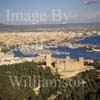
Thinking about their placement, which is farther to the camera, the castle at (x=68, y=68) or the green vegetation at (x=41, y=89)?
the castle at (x=68, y=68)

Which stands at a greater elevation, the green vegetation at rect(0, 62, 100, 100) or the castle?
the green vegetation at rect(0, 62, 100, 100)

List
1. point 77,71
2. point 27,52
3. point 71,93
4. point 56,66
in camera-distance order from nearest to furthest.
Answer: point 71,93 → point 77,71 → point 56,66 → point 27,52

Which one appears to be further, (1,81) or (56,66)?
(56,66)

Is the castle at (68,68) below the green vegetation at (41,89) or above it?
below

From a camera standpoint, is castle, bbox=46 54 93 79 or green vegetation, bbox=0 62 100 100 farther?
castle, bbox=46 54 93 79

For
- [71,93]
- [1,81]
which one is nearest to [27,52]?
[1,81]

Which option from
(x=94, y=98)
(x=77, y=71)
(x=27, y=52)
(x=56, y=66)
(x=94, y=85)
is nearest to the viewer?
(x=94, y=98)

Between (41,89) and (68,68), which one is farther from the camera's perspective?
(68,68)

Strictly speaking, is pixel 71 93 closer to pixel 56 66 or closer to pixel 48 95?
pixel 48 95

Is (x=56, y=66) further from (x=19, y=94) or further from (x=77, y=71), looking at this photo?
(x=19, y=94)
